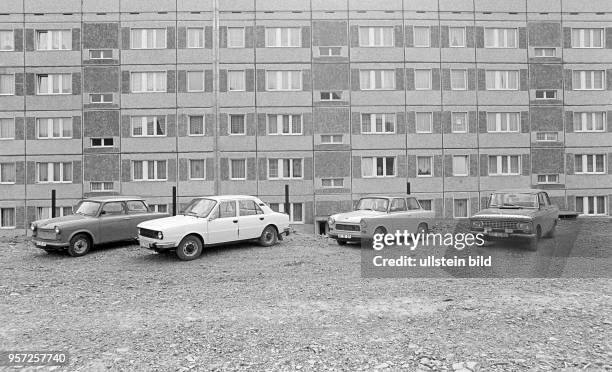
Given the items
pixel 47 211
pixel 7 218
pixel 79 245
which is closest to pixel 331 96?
pixel 79 245

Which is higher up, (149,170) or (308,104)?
(308,104)

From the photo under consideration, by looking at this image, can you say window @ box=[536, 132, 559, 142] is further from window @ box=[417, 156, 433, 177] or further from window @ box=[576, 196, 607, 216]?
window @ box=[417, 156, 433, 177]

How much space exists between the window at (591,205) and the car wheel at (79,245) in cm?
2556

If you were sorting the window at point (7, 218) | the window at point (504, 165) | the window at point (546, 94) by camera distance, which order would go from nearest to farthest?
the window at point (7, 218)
the window at point (504, 165)
the window at point (546, 94)

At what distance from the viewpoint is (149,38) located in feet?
70.7

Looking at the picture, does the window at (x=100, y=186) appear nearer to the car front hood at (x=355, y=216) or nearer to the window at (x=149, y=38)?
the window at (x=149, y=38)

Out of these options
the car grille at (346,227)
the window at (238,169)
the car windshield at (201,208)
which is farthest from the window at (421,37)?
the car windshield at (201,208)

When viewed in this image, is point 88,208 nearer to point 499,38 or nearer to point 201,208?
point 201,208

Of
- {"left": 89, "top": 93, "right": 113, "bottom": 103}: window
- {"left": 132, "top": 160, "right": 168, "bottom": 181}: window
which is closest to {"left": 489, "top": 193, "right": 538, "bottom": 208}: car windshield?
{"left": 132, "top": 160, "right": 168, "bottom": 181}: window

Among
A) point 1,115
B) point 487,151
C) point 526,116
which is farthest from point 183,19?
point 526,116

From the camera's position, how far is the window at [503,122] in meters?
22.2

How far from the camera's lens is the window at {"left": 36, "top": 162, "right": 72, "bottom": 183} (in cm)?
2125

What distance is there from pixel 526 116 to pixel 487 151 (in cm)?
320

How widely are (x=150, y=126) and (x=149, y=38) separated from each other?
5.21 metres
